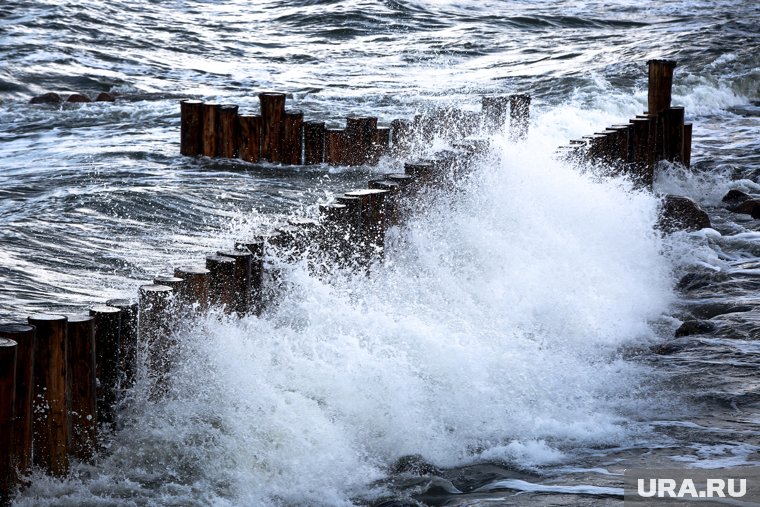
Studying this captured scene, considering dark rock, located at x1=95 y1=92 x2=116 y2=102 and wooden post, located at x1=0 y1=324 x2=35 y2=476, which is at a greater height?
dark rock, located at x1=95 y1=92 x2=116 y2=102

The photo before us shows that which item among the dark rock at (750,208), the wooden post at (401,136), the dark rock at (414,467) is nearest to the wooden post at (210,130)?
the wooden post at (401,136)

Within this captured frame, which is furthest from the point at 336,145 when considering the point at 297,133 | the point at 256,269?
the point at 256,269

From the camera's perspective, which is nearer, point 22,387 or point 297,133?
point 22,387

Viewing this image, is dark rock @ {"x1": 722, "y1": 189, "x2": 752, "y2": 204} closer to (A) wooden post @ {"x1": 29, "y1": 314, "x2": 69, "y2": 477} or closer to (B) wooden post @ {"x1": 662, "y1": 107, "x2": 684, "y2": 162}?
(B) wooden post @ {"x1": 662, "y1": 107, "x2": 684, "y2": 162}

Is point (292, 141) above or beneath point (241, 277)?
above

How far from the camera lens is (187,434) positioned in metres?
4.08

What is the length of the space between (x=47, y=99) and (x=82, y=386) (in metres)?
10.5

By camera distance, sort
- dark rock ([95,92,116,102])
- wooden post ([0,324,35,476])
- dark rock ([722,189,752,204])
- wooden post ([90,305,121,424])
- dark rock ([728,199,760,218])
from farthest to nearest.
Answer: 1. dark rock ([95,92,116,102])
2. dark rock ([722,189,752,204])
3. dark rock ([728,199,760,218])
4. wooden post ([90,305,121,424])
5. wooden post ([0,324,35,476])

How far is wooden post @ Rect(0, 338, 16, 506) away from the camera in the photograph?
3346 millimetres

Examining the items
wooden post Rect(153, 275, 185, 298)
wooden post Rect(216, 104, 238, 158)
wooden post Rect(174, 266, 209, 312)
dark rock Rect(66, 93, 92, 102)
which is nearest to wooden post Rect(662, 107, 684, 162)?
wooden post Rect(216, 104, 238, 158)

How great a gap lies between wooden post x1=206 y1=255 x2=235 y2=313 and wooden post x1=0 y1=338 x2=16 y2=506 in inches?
42.5

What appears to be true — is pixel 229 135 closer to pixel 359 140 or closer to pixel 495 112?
pixel 359 140

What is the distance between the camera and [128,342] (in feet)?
13.0

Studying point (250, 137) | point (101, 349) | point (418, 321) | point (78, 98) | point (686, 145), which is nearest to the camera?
point (101, 349)
